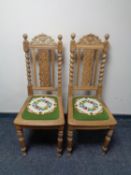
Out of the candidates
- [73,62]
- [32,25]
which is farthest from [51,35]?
[73,62]

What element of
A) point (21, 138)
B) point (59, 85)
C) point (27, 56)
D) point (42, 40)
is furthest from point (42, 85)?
point (21, 138)

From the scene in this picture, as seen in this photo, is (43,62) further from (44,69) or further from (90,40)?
(90,40)

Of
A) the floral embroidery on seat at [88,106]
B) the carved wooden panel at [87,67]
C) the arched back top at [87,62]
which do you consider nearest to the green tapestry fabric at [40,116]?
the floral embroidery on seat at [88,106]

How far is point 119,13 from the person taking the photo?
151 centimetres

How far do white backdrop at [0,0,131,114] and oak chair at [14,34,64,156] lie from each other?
12 cm

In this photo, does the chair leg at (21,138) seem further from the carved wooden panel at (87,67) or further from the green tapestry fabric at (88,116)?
the carved wooden panel at (87,67)

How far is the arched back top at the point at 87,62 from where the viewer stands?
1.53m

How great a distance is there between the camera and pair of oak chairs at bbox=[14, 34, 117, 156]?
1410 mm

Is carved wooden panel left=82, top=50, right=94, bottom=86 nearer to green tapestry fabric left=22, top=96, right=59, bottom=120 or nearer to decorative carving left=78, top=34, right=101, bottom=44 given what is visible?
decorative carving left=78, top=34, right=101, bottom=44

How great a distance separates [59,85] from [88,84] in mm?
298

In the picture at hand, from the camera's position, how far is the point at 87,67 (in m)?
1.62

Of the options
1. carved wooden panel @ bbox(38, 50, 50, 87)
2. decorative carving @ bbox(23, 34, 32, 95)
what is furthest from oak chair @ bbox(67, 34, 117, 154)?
decorative carving @ bbox(23, 34, 32, 95)

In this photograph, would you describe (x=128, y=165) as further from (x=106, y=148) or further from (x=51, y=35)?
(x=51, y=35)

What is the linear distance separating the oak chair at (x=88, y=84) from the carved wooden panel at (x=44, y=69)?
23 centimetres
